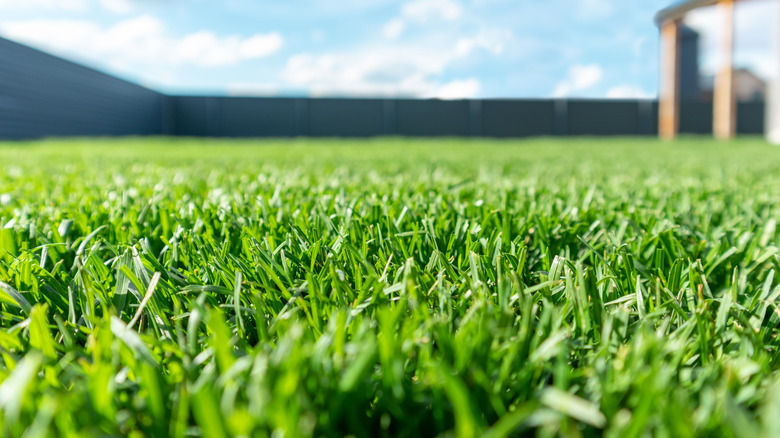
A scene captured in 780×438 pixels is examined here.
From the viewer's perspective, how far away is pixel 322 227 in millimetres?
1082

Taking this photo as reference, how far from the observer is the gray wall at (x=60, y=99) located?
11.7m

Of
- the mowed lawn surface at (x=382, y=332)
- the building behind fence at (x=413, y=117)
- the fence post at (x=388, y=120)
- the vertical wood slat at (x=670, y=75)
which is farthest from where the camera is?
the fence post at (x=388, y=120)

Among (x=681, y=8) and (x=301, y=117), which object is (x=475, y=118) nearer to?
(x=301, y=117)

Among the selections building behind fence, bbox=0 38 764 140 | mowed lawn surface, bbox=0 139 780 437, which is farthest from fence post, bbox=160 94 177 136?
mowed lawn surface, bbox=0 139 780 437

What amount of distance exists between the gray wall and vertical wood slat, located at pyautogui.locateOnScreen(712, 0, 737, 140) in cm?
1555

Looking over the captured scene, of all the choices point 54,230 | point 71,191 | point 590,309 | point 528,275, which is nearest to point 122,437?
point 590,309

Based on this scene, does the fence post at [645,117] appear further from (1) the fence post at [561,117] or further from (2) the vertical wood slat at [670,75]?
(2) the vertical wood slat at [670,75]

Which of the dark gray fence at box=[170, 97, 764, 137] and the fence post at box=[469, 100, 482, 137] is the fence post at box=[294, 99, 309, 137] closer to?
the dark gray fence at box=[170, 97, 764, 137]

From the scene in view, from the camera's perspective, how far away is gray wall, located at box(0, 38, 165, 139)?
11695 mm

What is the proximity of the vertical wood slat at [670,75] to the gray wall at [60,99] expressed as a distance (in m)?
15.3

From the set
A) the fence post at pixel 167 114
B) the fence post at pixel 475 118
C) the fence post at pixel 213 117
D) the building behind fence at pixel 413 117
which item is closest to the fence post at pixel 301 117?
the building behind fence at pixel 413 117

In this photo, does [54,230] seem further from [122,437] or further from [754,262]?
[754,262]

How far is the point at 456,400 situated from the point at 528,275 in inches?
21.6

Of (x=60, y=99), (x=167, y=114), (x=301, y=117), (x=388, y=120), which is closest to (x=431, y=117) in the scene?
(x=388, y=120)
